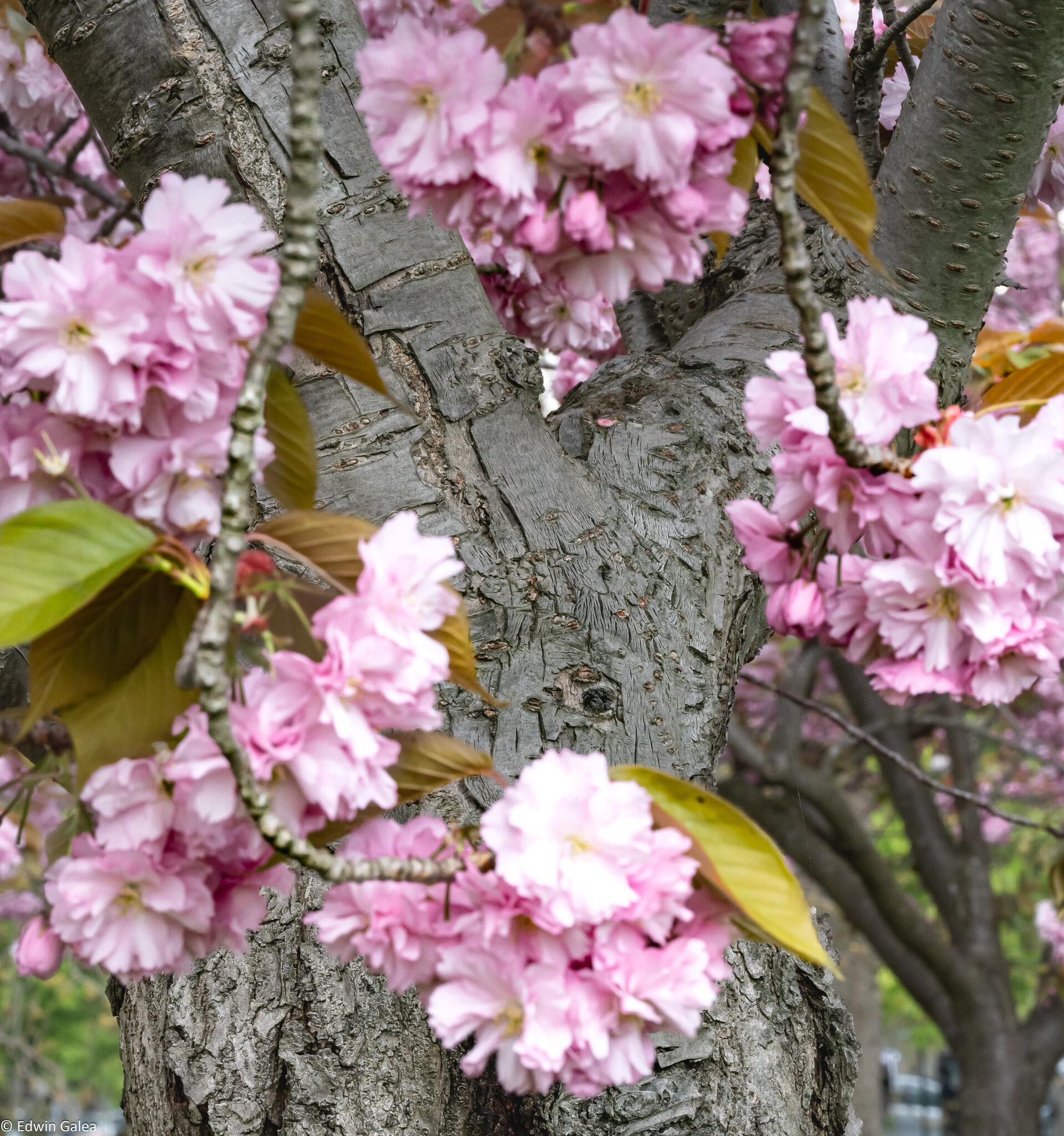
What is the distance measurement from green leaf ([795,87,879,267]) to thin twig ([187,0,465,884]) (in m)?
0.31

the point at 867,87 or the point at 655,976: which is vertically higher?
the point at 867,87

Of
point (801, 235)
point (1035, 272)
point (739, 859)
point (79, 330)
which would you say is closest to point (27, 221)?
point (79, 330)

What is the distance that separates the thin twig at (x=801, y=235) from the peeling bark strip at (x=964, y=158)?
619 millimetres

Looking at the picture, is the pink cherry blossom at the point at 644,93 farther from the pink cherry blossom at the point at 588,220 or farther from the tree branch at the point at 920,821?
the tree branch at the point at 920,821

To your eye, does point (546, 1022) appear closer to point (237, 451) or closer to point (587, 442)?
point (237, 451)

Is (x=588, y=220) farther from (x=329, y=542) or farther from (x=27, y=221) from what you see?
(x=27, y=221)

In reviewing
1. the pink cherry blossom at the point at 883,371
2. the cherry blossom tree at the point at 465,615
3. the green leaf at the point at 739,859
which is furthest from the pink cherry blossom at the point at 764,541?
the green leaf at the point at 739,859

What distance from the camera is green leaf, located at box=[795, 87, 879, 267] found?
26.6 inches

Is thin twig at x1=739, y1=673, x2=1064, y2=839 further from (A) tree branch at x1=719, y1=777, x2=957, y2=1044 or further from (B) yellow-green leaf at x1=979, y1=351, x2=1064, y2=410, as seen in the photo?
(A) tree branch at x1=719, y1=777, x2=957, y2=1044

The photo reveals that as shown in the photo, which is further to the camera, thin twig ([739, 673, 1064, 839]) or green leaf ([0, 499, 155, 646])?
thin twig ([739, 673, 1064, 839])

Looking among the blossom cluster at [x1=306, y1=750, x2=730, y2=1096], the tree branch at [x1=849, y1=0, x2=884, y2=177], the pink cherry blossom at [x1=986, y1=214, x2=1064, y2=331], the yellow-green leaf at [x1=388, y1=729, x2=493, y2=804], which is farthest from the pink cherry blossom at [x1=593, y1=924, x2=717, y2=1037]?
the pink cherry blossom at [x1=986, y1=214, x2=1064, y2=331]

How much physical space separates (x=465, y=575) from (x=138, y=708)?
46 cm

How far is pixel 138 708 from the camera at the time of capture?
65cm

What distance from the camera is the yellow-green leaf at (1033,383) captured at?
949 mm
